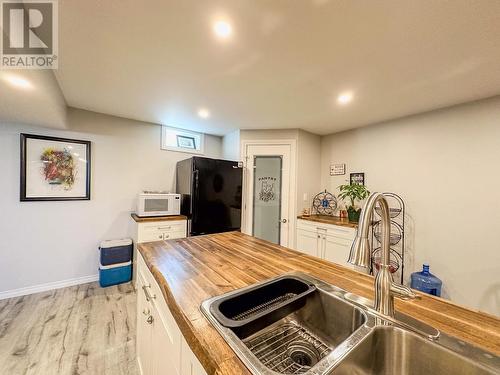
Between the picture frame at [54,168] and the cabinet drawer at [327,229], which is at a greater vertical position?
the picture frame at [54,168]

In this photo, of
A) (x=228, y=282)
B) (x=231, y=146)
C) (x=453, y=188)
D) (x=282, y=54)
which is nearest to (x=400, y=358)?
(x=228, y=282)

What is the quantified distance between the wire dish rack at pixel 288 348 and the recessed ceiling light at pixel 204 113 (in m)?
2.51

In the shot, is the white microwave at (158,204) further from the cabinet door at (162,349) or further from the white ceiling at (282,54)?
the cabinet door at (162,349)

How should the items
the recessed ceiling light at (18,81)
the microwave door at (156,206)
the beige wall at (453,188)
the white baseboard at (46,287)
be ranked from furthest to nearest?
the microwave door at (156,206), the white baseboard at (46,287), the beige wall at (453,188), the recessed ceiling light at (18,81)

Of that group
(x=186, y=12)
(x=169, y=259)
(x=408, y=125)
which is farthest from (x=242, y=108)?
(x=408, y=125)

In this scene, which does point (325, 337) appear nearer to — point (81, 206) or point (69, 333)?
point (69, 333)

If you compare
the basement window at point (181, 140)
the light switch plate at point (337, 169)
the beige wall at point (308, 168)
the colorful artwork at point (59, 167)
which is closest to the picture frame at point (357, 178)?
the light switch plate at point (337, 169)

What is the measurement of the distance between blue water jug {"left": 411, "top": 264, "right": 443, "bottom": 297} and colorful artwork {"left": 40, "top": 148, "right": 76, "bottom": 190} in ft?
14.5

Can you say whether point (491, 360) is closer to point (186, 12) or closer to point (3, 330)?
point (186, 12)

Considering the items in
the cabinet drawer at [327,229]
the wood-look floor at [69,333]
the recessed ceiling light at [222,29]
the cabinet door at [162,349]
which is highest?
the recessed ceiling light at [222,29]

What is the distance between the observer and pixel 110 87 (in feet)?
6.93

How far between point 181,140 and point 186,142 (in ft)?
0.30

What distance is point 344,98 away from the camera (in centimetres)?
224

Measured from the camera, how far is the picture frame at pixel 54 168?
8.13ft
